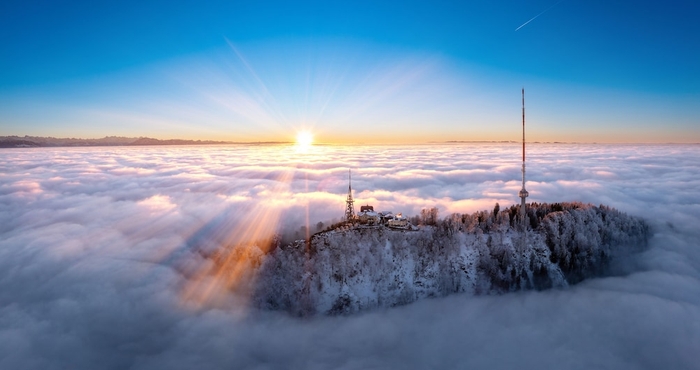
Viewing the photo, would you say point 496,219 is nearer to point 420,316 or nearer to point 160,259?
point 420,316

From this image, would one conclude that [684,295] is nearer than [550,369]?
No

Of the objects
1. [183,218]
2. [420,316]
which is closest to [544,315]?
[420,316]

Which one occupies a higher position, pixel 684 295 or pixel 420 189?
pixel 420 189

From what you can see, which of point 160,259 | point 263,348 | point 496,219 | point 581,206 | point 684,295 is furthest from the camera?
point 581,206
